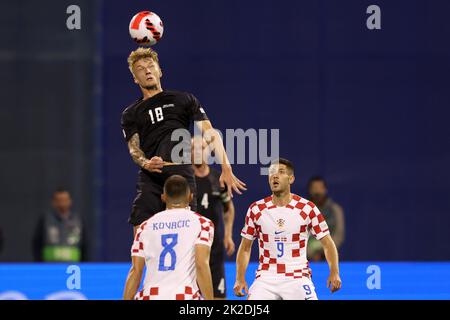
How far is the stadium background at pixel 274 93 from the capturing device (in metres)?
17.5

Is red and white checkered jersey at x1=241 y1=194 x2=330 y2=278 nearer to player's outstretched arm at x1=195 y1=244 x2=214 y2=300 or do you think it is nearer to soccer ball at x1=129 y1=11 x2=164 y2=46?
player's outstretched arm at x1=195 y1=244 x2=214 y2=300

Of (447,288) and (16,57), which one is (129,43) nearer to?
(16,57)

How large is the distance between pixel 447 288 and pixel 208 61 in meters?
7.22

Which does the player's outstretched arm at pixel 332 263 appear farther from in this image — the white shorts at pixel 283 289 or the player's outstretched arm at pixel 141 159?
the player's outstretched arm at pixel 141 159

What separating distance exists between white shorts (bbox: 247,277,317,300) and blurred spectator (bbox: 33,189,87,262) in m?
6.73

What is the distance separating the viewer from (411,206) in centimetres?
1770

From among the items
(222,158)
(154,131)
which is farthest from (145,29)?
(222,158)

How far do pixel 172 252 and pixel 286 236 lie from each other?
1920mm

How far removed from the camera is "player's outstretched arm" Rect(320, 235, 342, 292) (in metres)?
8.53

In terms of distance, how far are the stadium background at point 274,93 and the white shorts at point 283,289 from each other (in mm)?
8645

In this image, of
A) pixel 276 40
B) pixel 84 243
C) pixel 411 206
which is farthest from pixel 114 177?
pixel 411 206

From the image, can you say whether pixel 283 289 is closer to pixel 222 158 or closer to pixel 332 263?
pixel 332 263

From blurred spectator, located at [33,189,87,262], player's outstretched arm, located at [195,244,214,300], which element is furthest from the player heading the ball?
blurred spectator, located at [33,189,87,262]
